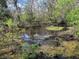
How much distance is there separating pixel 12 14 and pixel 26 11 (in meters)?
3.05

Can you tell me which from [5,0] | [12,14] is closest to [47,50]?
[12,14]

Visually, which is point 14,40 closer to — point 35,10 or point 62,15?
point 62,15

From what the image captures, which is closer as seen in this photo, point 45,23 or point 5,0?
point 45,23

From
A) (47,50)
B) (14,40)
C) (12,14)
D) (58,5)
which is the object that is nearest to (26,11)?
(12,14)

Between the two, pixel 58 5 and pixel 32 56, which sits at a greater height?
pixel 58 5

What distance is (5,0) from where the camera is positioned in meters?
50.6

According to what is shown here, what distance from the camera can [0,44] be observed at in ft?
84.0

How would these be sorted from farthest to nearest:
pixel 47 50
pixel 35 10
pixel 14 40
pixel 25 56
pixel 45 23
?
pixel 35 10
pixel 45 23
pixel 14 40
pixel 47 50
pixel 25 56

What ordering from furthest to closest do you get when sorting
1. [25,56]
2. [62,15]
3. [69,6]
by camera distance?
1. [62,15]
2. [69,6]
3. [25,56]

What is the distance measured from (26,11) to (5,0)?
735 centimetres

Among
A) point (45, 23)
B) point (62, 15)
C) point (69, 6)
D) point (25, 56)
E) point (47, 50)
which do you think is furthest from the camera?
point (45, 23)

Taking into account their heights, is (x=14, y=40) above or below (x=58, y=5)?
below

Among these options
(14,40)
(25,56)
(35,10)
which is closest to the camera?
(25,56)

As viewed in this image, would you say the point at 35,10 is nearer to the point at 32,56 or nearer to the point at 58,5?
the point at 58,5
